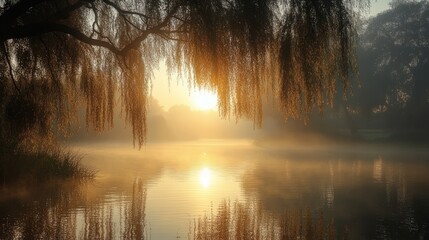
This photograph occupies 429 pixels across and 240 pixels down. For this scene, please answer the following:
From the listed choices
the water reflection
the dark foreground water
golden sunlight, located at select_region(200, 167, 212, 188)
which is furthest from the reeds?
golden sunlight, located at select_region(200, 167, 212, 188)

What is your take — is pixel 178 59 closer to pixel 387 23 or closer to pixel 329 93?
pixel 329 93

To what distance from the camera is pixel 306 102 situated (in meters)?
8.99

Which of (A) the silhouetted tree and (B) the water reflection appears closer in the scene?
(B) the water reflection

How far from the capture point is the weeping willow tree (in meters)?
8.95

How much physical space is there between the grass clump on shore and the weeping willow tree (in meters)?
2.34

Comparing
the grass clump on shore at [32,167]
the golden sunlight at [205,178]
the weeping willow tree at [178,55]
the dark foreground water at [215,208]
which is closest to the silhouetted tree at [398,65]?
the golden sunlight at [205,178]

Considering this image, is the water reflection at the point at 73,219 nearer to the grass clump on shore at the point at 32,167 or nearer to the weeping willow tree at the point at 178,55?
the weeping willow tree at the point at 178,55

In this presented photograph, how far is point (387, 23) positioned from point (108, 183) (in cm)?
4042

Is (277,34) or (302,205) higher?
(277,34)

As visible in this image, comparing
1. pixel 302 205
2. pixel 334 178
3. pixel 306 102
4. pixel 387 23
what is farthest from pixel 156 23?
pixel 387 23

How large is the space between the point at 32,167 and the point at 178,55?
617cm

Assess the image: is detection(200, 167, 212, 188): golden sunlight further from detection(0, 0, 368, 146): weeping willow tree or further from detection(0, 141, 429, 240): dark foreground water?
detection(0, 0, 368, 146): weeping willow tree

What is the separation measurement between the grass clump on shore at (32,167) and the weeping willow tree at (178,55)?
7.67ft

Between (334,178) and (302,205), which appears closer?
(302,205)
